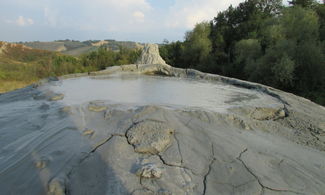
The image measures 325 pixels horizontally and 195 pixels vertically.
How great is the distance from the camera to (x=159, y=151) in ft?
7.28

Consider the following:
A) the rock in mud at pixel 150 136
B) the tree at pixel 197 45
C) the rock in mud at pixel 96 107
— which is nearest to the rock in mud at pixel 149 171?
the rock in mud at pixel 150 136

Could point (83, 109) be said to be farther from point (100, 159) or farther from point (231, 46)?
point (231, 46)

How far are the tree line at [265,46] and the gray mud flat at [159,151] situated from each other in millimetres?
7264

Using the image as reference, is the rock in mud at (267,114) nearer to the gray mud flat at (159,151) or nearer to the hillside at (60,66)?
the gray mud flat at (159,151)

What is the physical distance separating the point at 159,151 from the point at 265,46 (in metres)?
13.7

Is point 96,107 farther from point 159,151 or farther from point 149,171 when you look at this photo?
point 149,171

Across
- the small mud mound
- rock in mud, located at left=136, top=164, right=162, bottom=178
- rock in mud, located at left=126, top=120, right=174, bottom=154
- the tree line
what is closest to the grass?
the small mud mound

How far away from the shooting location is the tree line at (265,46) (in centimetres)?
984

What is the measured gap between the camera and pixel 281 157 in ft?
7.85

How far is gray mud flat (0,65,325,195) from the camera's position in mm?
1878

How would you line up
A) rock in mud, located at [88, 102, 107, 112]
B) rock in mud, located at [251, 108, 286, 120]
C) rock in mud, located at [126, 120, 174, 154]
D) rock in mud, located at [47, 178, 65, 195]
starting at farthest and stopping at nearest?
1. rock in mud, located at [251, 108, 286, 120]
2. rock in mud, located at [88, 102, 107, 112]
3. rock in mud, located at [126, 120, 174, 154]
4. rock in mud, located at [47, 178, 65, 195]

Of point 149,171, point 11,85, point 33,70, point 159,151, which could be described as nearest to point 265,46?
point 159,151

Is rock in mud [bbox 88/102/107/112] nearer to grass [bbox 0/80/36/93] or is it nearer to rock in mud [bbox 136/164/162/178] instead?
rock in mud [bbox 136/164/162/178]

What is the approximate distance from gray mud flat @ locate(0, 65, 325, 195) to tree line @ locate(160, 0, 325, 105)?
23.8 ft
